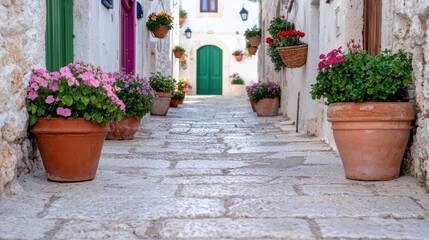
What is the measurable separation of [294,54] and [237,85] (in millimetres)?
15181

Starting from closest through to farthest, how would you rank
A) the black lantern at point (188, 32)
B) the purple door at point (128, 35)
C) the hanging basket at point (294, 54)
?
the hanging basket at point (294, 54) → the purple door at point (128, 35) → the black lantern at point (188, 32)

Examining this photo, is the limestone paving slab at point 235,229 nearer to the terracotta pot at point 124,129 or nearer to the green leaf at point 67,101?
the green leaf at point 67,101

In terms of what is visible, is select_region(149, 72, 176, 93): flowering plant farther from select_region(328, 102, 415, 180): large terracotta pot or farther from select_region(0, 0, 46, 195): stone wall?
select_region(328, 102, 415, 180): large terracotta pot

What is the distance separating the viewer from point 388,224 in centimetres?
258

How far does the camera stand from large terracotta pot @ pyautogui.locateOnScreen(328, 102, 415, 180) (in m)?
3.61

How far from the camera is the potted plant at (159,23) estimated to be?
10.3 metres

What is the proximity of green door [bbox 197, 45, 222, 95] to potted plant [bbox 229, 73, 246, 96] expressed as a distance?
2.05 ft

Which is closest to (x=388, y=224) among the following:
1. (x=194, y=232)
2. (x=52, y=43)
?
(x=194, y=232)

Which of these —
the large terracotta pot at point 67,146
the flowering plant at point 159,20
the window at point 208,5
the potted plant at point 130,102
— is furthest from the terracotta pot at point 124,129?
the window at point 208,5

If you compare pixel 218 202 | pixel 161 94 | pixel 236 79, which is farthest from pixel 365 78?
pixel 236 79

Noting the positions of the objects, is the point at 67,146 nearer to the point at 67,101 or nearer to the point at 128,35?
the point at 67,101

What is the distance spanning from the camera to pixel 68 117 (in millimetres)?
3635

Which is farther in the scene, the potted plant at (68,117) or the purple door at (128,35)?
the purple door at (128,35)

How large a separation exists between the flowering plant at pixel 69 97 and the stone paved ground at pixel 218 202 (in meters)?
0.46
